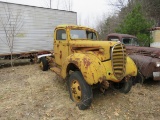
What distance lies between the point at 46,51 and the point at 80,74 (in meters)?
5.99

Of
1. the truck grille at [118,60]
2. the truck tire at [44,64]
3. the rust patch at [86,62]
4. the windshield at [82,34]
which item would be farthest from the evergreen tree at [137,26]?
the rust patch at [86,62]

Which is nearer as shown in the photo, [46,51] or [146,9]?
[46,51]

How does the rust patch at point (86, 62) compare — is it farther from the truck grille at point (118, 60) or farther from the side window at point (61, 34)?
the side window at point (61, 34)

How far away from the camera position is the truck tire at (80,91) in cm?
416

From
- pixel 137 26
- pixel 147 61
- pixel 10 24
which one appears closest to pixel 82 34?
pixel 147 61

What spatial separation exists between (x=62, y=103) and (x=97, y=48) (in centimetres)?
163

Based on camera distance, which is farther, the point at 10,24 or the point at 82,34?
the point at 10,24

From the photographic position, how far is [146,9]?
1727 centimetres

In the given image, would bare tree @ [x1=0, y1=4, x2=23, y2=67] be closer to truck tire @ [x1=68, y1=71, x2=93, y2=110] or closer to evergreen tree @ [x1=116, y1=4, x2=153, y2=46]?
truck tire @ [x1=68, y1=71, x2=93, y2=110]

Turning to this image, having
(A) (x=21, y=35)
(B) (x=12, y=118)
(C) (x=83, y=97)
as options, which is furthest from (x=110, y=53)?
(A) (x=21, y=35)

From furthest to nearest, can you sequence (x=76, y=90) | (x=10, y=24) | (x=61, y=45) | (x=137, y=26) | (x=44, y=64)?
(x=137, y=26) < (x=10, y=24) < (x=44, y=64) < (x=61, y=45) < (x=76, y=90)

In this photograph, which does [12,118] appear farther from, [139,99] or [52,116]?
[139,99]

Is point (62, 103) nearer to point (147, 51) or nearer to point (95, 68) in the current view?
point (95, 68)

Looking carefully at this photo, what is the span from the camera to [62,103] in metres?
4.71
